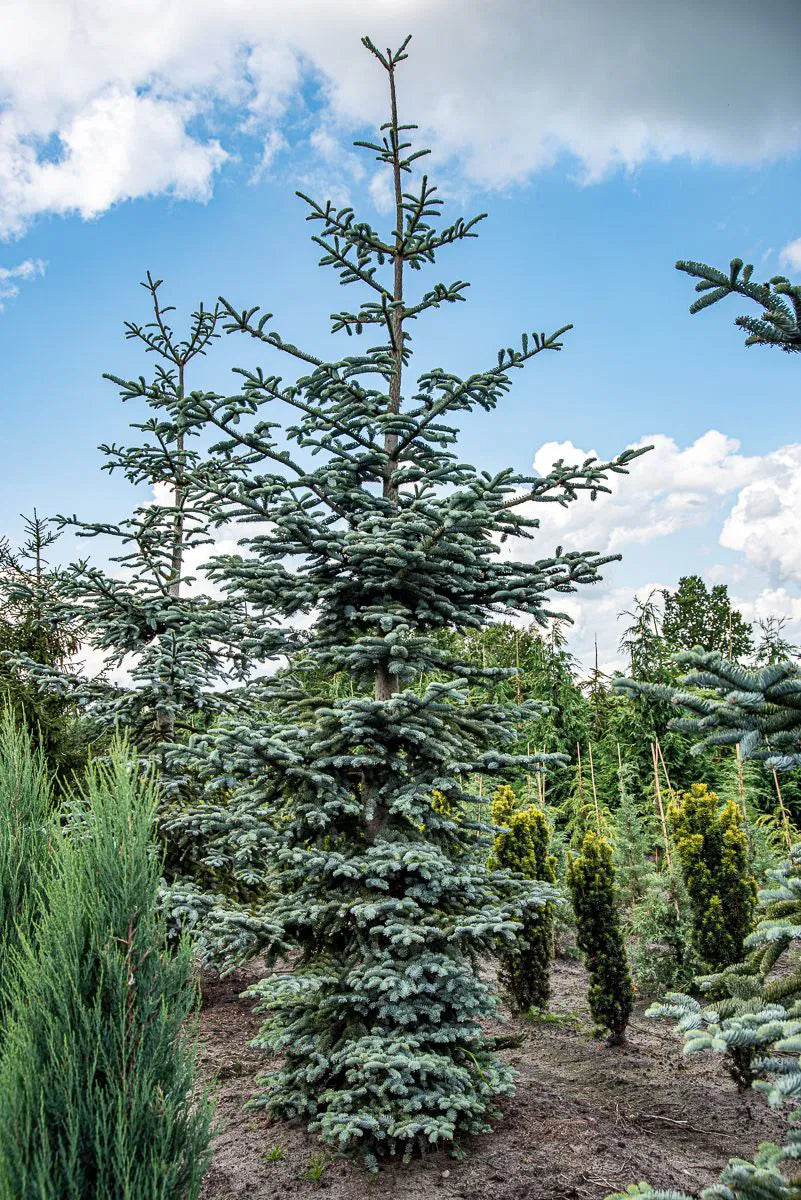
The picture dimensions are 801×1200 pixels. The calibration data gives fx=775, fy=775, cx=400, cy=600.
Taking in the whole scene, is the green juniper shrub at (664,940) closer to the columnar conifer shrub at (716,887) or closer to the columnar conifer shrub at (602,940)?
the columnar conifer shrub at (716,887)

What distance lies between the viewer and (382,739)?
4.61 meters

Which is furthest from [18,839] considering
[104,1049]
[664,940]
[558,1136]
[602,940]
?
[664,940]

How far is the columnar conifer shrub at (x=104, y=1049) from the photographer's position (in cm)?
273

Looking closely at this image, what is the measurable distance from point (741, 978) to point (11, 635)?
8.98 m

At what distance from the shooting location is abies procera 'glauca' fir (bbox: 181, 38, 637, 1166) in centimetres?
402

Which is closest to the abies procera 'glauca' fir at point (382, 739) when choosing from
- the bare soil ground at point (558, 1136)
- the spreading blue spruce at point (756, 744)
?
the bare soil ground at point (558, 1136)

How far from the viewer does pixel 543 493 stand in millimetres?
4820

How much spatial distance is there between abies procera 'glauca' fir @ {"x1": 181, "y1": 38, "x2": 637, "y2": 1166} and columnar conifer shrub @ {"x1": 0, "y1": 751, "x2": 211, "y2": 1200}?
99 cm

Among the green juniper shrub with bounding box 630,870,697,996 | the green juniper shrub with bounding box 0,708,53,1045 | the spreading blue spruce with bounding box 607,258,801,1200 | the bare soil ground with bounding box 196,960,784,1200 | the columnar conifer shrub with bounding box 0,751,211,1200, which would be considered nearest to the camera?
the spreading blue spruce with bounding box 607,258,801,1200

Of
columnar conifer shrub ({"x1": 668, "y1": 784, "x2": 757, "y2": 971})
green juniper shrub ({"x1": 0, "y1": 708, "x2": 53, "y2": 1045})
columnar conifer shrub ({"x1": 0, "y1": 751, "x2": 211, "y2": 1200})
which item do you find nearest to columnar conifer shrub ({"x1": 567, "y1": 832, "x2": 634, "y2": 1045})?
columnar conifer shrub ({"x1": 668, "y1": 784, "x2": 757, "y2": 971})

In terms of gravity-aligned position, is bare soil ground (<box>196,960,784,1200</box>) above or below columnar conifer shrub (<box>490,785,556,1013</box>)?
below

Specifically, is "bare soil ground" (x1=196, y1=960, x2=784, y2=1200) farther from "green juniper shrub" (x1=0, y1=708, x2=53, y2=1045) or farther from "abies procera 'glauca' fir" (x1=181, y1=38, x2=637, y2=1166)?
"green juniper shrub" (x1=0, y1=708, x2=53, y2=1045)

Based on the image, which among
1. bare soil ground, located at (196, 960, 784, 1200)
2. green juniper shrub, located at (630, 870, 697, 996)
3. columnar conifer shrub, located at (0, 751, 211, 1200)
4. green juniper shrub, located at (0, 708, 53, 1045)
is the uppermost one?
green juniper shrub, located at (0, 708, 53, 1045)

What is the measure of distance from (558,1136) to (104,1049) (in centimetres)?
267
